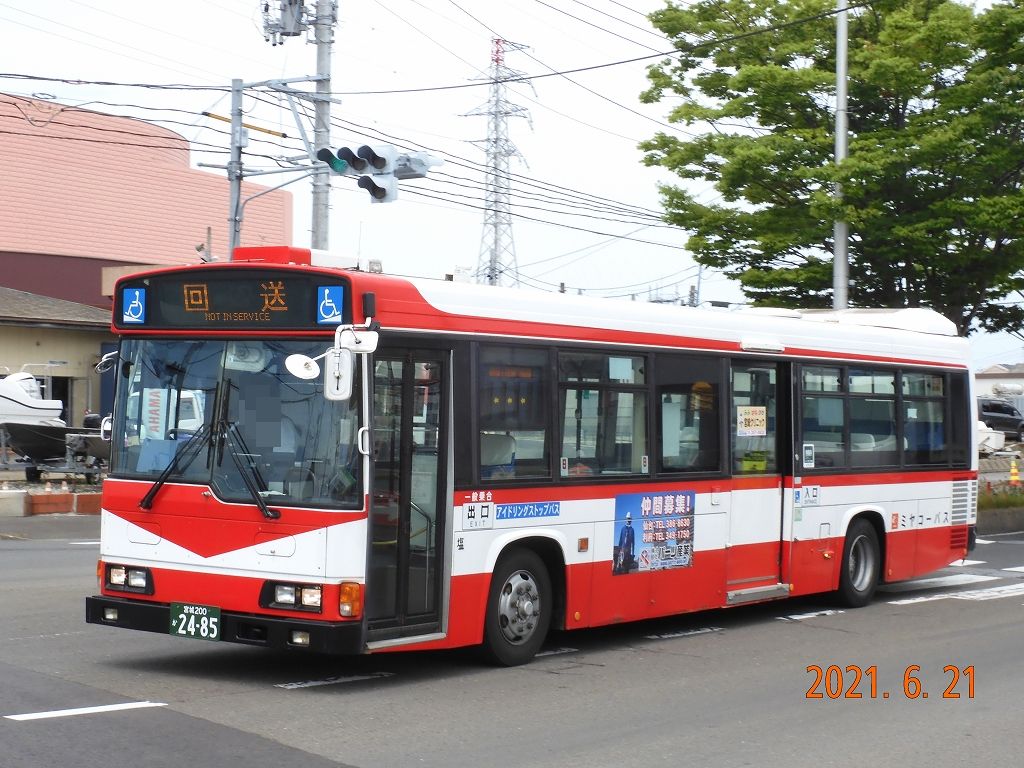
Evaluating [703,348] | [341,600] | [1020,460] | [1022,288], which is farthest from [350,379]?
[1020,460]

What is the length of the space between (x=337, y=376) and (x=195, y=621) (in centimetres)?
203

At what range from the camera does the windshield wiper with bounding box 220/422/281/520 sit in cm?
891

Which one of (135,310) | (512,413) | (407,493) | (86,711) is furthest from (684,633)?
(86,711)

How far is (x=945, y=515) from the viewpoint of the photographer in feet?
52.1

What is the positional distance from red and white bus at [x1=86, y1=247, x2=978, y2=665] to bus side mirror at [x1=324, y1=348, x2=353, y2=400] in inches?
0.6

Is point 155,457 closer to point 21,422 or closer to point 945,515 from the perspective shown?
point 945,515

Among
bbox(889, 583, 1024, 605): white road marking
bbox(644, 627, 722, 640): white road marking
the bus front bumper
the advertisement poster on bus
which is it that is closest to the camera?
the bus front bumper

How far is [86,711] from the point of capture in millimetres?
7973

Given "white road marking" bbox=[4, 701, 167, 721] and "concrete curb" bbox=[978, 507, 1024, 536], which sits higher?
"concrete curb" bbox=[978, 507, 1024, 536]

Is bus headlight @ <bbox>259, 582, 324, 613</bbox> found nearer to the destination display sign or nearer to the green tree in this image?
the destination display sign

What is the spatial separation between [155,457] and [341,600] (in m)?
1.82

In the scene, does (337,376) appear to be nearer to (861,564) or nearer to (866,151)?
(861,564)
